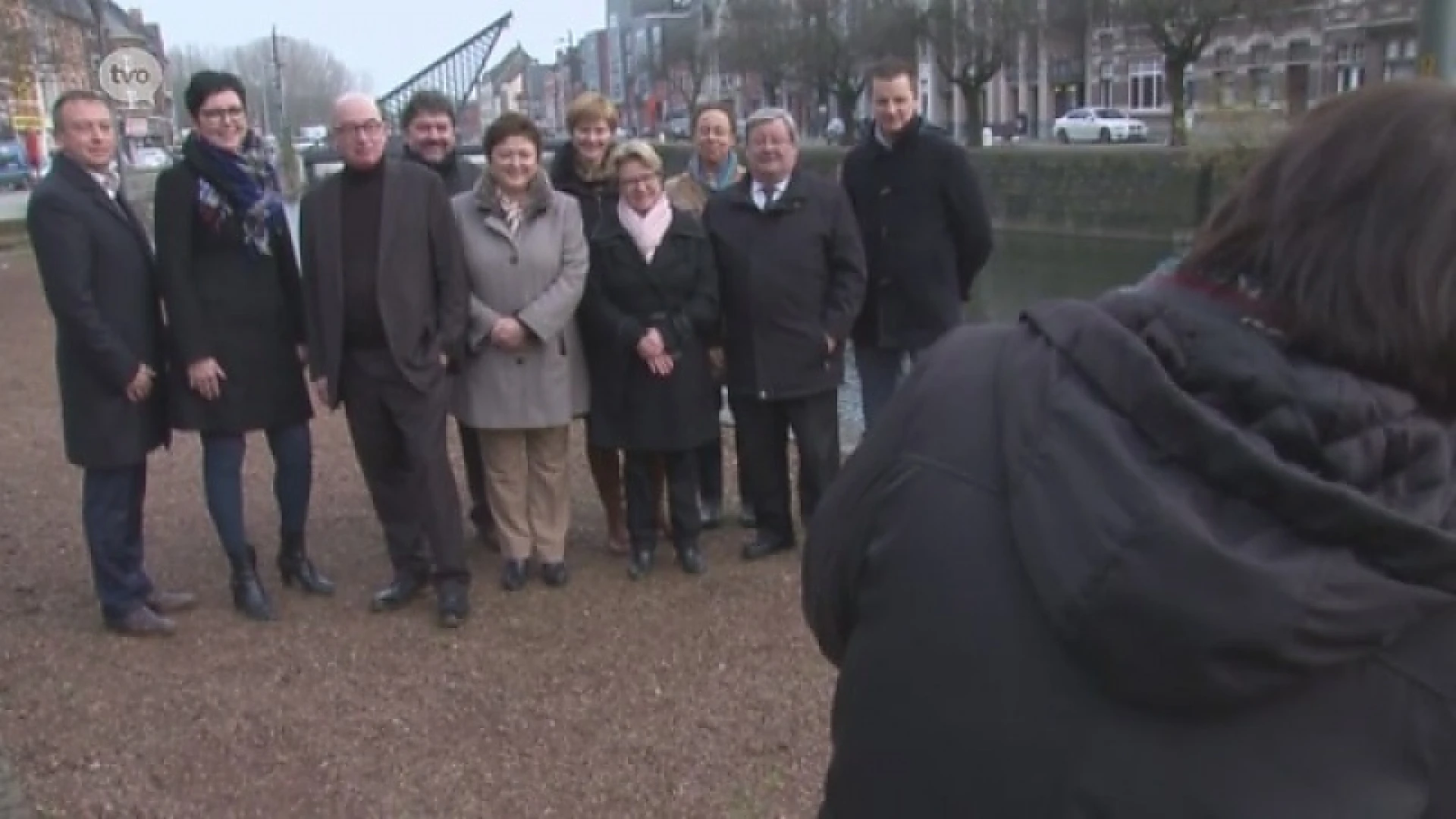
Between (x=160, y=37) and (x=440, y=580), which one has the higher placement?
(x=160, y=37)

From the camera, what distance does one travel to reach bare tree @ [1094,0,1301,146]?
41625mm

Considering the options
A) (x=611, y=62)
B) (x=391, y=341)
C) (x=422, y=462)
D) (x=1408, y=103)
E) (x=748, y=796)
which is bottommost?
(x=748, y=796)

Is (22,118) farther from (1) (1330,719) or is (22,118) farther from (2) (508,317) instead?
(1) (1330,719)

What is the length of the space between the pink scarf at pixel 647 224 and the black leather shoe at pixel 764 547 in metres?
1.32

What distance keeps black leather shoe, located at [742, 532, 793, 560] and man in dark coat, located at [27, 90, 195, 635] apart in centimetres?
228

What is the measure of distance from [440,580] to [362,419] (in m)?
0.66

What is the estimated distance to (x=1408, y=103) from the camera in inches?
51.6

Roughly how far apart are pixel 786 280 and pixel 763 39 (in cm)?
6150

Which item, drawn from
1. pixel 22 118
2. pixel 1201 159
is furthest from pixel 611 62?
pixel 1201 159

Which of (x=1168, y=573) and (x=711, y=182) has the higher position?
(x=711, y=182)

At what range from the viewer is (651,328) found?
18.4 feet

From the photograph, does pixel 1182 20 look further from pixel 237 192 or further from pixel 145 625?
pixel 145 625

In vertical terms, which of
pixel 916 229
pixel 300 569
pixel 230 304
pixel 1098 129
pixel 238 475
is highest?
pixel 1098 129

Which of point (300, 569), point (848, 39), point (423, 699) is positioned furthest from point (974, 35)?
point (423, 699)
